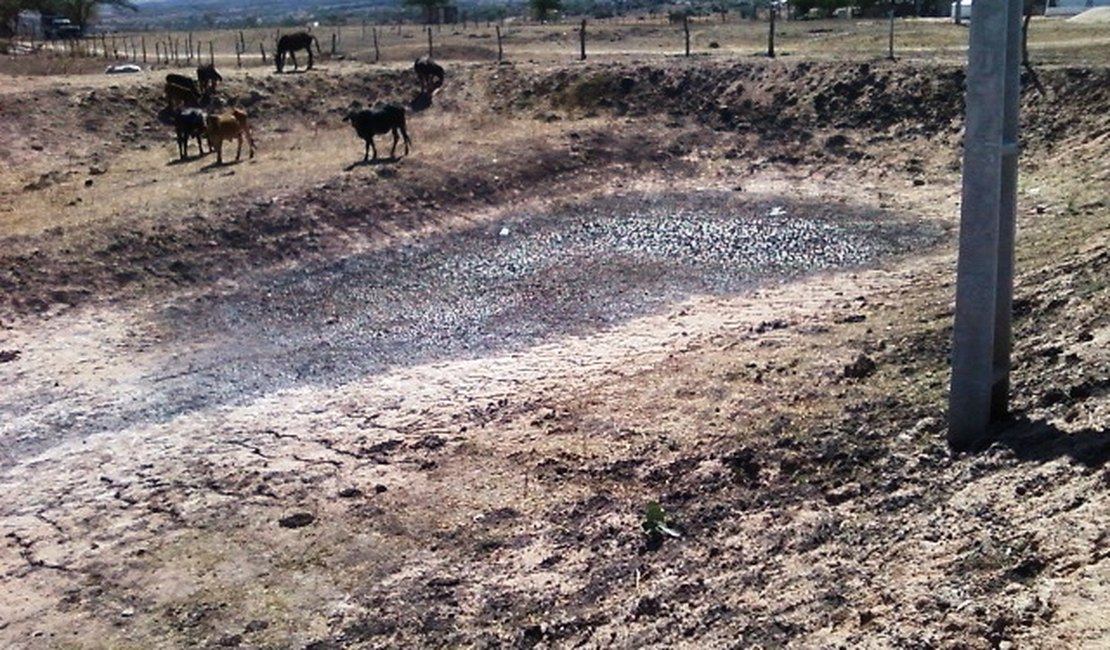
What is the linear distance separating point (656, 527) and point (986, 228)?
9.87ft

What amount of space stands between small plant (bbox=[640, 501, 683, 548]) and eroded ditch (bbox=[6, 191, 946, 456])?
17.9ft

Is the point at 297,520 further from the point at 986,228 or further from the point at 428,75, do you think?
the point at 428,75

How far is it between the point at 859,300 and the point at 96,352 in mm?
9309

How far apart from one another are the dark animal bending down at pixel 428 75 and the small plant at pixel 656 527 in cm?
2045

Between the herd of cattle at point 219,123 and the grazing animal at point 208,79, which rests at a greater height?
the grazing animal at point 208,79

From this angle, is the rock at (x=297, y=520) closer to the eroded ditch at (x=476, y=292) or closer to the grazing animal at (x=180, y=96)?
the eroded ditch at (x=476, y=292)

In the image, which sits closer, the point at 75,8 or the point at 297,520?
the point at 297,520

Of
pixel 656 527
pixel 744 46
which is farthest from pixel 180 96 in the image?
pixel 656 527

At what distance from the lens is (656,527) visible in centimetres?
786

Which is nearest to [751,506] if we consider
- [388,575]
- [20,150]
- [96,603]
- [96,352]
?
[388,575]

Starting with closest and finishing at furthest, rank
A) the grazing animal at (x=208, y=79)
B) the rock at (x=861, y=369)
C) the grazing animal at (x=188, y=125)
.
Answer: the rock at (x=861, y=369)
the grazing animal at (x=188, y=125)
the grazing animal at (x=208, y=79)

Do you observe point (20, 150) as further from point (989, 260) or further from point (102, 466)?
point (989, 260)

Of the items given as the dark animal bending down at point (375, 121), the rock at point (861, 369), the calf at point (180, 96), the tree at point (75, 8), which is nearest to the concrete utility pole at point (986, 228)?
the rock at point (861, 369)

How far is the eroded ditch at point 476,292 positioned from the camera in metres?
12.6
